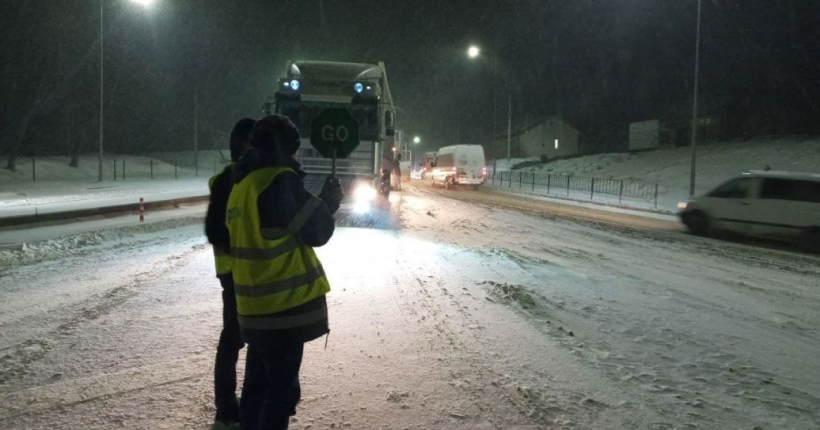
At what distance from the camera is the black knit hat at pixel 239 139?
3928mm

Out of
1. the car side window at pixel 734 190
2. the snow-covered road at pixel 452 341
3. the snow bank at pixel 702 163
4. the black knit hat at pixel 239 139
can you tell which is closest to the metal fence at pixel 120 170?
the snow bank at pixel 702 163

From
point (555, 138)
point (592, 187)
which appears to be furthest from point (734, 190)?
point (555, 138)

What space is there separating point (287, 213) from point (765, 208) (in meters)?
15.6

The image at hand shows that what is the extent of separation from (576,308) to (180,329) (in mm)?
4465

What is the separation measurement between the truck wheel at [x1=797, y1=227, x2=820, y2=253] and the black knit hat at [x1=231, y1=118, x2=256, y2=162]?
1475 cm

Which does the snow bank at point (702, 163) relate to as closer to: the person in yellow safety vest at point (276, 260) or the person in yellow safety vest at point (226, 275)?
the person in yellow safety vest at point (226, 275)

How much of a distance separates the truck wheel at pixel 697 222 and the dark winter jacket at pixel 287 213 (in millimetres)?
16213

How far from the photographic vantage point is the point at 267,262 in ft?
10.2

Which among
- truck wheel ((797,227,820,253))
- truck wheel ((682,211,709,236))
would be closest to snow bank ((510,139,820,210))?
truck wheel ((682,211,709,236))

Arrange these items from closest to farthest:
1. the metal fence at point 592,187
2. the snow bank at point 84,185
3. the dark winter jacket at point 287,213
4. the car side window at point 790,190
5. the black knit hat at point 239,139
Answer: the dark winter jacket at point 287,213
the black knit hat at point 239,139
the car side window at point 790,190
the snow bank at point 84,185
the metal fence at point 592,187

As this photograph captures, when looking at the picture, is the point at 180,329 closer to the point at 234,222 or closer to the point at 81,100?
the point at 234,222

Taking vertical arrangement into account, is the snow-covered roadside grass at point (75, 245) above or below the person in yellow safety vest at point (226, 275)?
below

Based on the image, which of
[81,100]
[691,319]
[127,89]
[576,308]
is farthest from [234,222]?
[127,89]

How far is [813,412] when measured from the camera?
14.6 feet
